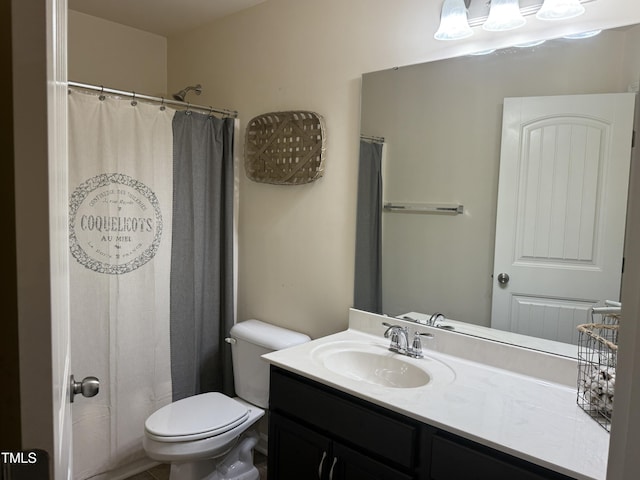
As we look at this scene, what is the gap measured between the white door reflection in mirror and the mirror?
0.14ft

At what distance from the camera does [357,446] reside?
1462 millimetres

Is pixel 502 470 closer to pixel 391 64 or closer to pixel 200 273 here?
pixel 391 64

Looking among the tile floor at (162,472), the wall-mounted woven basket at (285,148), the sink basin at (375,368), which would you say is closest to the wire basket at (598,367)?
the sink basin at (375,368)

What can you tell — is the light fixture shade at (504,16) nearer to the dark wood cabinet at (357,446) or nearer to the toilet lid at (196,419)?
the dark wood cabinet at (357,446)

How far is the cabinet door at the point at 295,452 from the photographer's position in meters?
1.57

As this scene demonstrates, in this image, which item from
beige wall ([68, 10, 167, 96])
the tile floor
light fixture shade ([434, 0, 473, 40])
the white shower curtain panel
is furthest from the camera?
beige wall ([68, 10, 167, 96])

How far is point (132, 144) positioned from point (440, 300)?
5.33 ft

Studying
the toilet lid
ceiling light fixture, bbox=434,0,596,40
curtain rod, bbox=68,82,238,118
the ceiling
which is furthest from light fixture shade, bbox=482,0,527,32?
the toilet lid

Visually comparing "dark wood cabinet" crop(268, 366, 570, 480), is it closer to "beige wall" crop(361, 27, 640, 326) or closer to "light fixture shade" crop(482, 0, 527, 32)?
"beige wall" crop(361, 27, 640, 326)

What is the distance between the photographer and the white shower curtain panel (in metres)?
2.10

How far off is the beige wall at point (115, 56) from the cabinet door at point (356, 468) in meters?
2.51

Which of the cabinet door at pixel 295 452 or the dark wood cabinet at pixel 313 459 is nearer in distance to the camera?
the dark wood cabinet at pixel 313 459

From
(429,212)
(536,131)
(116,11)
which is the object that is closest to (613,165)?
(536,131)

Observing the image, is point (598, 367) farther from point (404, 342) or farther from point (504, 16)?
point (504, 16)
